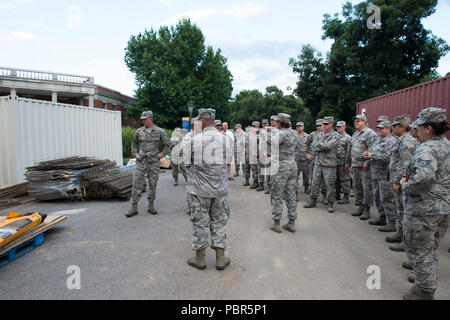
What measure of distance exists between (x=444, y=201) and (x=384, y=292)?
1137mm

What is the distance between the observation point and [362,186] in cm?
641

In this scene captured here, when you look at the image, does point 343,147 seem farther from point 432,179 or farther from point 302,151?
point 432,179

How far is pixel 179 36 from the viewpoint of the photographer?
93.9 feet

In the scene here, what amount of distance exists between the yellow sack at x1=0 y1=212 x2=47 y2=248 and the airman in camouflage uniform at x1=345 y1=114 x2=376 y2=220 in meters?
6.00

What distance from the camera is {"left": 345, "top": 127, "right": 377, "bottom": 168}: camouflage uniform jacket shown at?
6250mm

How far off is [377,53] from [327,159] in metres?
17.4

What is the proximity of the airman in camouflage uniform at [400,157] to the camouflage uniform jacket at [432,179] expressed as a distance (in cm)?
122

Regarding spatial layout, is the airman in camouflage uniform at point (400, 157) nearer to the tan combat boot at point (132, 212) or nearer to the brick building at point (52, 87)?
the tan combat boot at point (132, 212)

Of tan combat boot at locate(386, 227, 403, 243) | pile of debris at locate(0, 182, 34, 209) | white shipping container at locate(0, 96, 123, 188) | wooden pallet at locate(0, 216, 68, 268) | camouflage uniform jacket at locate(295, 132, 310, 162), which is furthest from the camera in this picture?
camouflage uniform jacket at locate(295, 132, 310, 162)

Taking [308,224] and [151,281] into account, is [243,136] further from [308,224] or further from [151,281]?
[151,281]

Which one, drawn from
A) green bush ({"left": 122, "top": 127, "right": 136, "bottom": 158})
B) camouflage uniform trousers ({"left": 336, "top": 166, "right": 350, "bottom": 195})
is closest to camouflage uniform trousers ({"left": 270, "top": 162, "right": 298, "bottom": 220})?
camouflage uniform trousers ({"left": 336, "top": 166, "right": 350, "bottom": 195})

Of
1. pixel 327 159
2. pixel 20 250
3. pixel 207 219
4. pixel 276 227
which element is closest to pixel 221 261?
pixel 207 219

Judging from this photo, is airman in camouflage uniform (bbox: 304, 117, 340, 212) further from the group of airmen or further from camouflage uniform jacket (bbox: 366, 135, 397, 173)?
camouflage uniform jacket (bbox: 366, 135, 397, 173)
